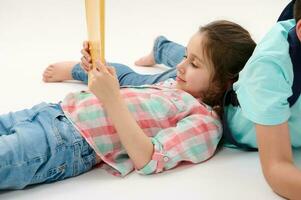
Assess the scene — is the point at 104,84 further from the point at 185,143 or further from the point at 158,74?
the point at 158,74

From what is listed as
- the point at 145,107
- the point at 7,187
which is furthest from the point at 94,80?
the point at 7,187

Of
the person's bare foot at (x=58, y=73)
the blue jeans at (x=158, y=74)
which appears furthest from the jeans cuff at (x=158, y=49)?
the person's bare foot at (x=58, y=73)

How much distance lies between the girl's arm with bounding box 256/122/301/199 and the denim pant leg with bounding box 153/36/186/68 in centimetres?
66

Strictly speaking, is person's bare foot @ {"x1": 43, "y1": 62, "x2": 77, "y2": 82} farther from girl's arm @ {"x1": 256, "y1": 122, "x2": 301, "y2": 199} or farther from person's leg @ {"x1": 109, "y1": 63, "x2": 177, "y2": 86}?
girl's arm @ {"x1": 256, "y1": 122, "x2": 301, "y2": 199}

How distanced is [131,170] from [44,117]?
20cm

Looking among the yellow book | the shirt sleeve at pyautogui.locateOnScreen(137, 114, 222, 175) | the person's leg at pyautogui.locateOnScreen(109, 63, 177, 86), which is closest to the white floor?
the shirt sleeve at pyautogui.locateOnScreen(137, 114, 222, 175)

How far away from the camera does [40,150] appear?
2.68 ft

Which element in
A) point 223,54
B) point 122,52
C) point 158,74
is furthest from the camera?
point 122,52

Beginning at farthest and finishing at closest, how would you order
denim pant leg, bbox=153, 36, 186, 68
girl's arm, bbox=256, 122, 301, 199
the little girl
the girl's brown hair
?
denim pant leg, bbox=153, 36, 186, 68 < the girl's brown hair < the little girl < girl's arm, bbox=256, 122, 301, 199

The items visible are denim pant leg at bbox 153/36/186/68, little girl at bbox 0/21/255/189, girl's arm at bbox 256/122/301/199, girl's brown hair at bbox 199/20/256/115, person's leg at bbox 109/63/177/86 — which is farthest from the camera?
denim pant leg at bbox 153/36/186/68

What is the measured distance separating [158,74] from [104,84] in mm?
457

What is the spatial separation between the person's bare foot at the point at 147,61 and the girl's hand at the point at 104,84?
2.10 ft

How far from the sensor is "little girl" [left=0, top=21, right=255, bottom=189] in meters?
0.82

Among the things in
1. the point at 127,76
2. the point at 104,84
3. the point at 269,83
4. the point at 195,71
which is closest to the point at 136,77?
the point at 127,76
